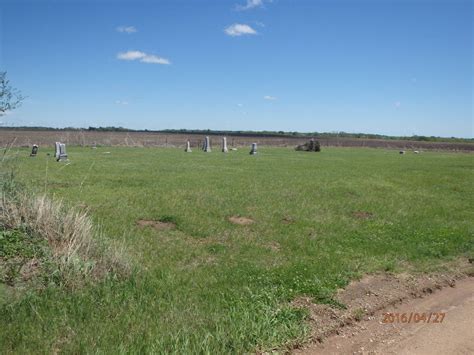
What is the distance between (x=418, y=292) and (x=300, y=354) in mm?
2740

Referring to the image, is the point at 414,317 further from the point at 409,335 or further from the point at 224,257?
the point at 224,257

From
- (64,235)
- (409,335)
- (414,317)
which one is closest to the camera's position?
(409,335)

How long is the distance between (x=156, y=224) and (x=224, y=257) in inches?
105

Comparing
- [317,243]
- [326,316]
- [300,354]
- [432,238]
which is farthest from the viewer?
[432,238]

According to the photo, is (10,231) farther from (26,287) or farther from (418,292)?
(418,292)

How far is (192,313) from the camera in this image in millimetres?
5094

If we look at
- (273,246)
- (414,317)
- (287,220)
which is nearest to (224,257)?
(273,246)

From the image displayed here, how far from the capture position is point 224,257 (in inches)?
294

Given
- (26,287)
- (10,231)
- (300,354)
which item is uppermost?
(10,231)

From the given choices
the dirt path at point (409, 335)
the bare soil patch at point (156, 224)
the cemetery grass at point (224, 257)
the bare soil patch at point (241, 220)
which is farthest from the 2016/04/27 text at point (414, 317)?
the bare soil patch at point (156, 224)

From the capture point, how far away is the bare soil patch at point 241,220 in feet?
33.1

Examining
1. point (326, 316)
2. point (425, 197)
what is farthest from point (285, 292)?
point (425, 197)

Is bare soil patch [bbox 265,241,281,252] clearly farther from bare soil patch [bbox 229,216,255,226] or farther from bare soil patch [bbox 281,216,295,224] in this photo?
bare soil patch [bbox 281,216,295,224]

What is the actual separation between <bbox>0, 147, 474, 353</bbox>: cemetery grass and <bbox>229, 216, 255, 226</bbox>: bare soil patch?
0.50 feet
